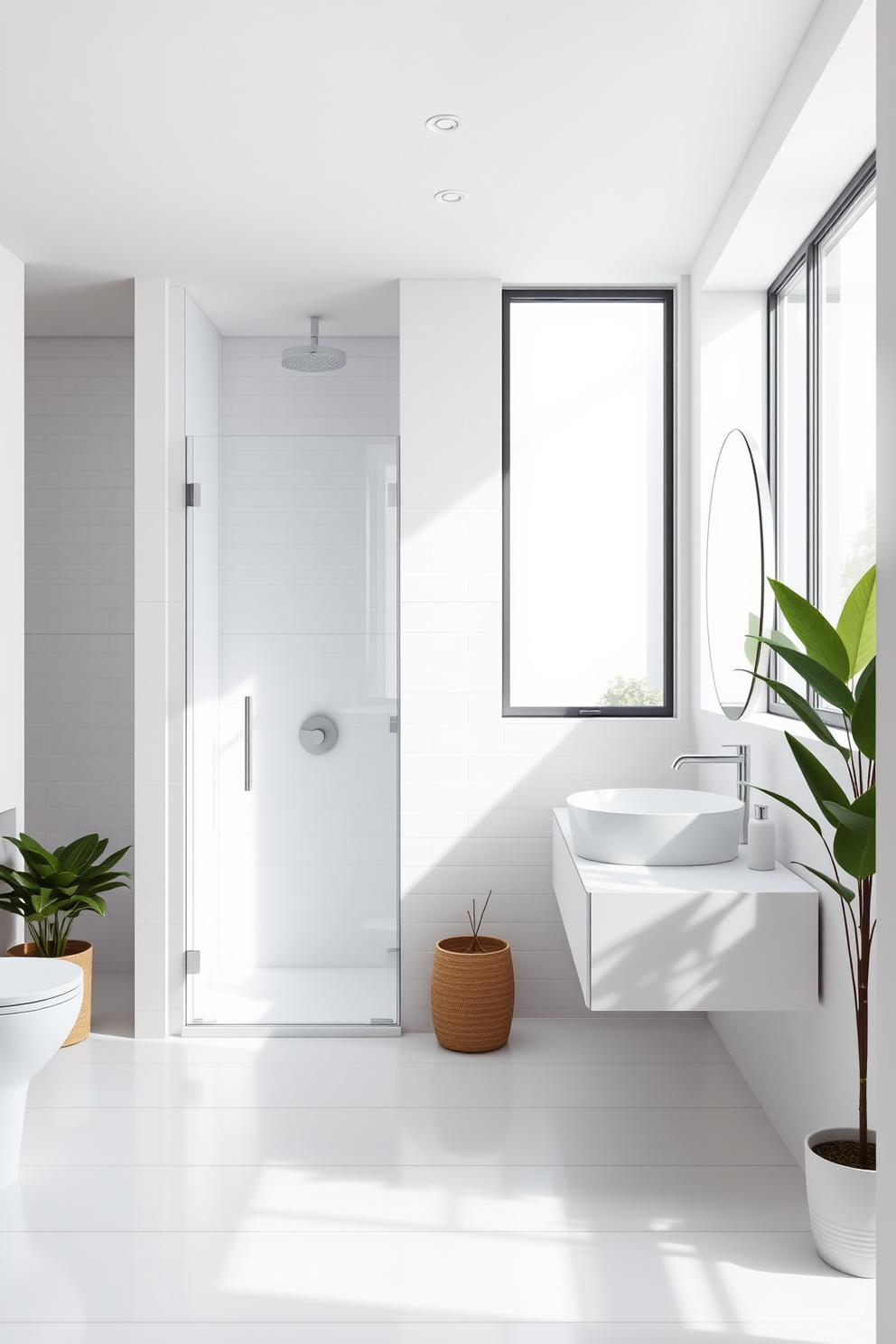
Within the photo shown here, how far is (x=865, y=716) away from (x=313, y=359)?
2.63m

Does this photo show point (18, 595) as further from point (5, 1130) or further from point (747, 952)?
point (747, 952)

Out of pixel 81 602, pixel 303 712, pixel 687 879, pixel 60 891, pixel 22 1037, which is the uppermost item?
pixel 81 602

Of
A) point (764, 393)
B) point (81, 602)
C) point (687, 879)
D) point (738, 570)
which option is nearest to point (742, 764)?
point (687, 879)

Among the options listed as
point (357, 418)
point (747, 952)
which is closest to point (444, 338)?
point (357, 418)

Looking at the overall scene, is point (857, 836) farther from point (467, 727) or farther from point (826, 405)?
point (467, 727)

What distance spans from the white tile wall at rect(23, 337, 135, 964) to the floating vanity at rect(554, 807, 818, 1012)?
2.65 metres

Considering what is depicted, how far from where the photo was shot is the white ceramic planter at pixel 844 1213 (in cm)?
199

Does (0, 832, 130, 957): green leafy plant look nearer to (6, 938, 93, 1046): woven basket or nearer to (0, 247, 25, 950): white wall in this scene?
(6, 938, 93, 1046): woven basket

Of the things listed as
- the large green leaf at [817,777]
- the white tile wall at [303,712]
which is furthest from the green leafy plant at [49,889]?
the large green leaf at [817,777]

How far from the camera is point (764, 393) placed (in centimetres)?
333

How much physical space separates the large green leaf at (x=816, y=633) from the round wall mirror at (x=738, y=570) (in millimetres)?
818

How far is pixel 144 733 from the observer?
3617 millimetres

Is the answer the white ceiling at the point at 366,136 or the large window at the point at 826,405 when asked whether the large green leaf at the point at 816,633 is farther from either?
the white ceiling at the point at 366,136

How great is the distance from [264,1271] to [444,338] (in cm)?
286
